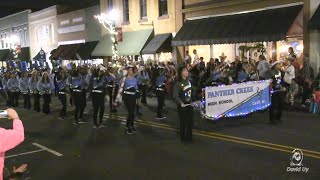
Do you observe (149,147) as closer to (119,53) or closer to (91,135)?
(91,135)

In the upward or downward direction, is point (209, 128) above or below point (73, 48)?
below

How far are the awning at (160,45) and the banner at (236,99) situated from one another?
1294 cm

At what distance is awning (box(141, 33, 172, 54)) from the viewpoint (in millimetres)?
25530

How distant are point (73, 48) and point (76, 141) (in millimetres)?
25262

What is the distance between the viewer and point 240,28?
20.3m

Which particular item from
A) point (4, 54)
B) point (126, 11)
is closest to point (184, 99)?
point (126, 11)

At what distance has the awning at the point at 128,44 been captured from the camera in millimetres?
27562

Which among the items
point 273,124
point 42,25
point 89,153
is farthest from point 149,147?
point 42,25

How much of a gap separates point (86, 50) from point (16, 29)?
2131 cm

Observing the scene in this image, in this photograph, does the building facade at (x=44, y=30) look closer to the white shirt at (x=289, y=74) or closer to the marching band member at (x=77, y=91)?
the marching band member at (x=77, y=91)

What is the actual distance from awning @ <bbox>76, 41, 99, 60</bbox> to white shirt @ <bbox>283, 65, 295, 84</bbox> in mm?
20248

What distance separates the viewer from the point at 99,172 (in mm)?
8133

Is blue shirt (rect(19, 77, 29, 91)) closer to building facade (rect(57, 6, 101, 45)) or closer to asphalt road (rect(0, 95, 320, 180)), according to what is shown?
asphalt road (rect(0, 95, 320, 180))

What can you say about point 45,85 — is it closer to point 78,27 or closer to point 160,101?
point 160,101
